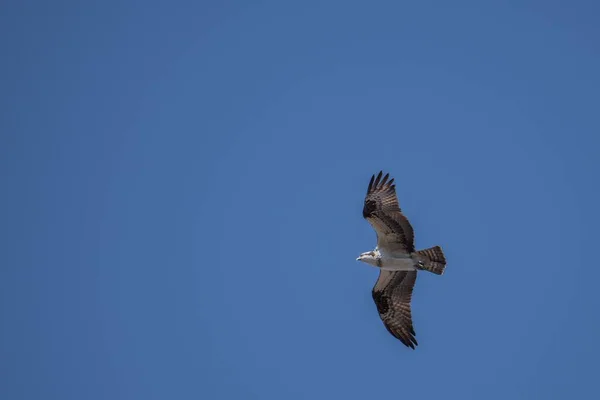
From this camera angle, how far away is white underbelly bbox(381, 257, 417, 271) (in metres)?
21.7

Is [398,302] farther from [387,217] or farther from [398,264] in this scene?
[387,217]

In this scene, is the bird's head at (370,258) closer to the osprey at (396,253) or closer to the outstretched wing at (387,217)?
the osprey at (396,253)

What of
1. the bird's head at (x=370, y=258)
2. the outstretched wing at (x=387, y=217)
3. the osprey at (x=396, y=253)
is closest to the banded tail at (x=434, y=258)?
the osprey at (x=396, y=253)

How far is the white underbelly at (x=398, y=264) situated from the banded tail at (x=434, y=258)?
513mm

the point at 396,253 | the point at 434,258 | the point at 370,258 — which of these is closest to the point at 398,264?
the point at 396,253

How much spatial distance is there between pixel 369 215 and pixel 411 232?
1.32 meters

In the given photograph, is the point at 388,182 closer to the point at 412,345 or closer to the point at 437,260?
Result: the point at 437,260

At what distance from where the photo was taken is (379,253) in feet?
72.1

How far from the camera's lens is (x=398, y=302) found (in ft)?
75.7

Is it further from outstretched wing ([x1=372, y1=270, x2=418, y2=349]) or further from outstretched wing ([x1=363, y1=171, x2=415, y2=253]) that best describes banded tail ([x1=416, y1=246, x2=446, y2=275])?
outstretched wing ([x1=372, y1=270, x2=418, y2=349])

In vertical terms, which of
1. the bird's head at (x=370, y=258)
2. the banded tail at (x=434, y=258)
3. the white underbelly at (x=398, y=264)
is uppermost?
the bird's head at (x=370, y=258)

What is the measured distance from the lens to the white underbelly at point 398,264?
2166 cm

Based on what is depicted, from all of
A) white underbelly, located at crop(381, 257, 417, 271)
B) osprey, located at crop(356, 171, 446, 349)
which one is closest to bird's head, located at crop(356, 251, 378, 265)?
osprey, located at crop(356, 171, 446, 349)

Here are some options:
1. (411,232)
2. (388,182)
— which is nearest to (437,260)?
(411,232)
